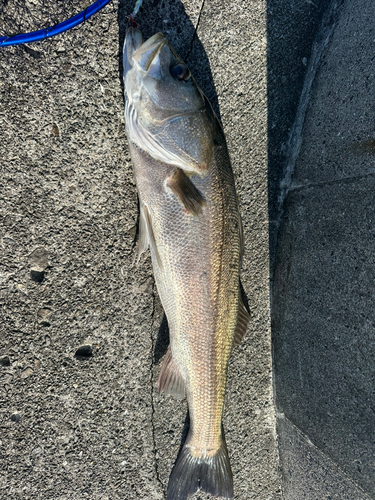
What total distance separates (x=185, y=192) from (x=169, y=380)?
126 centimetres

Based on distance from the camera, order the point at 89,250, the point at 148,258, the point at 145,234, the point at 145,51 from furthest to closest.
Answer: the point at 148,258 → the point at 89,250 → the point at 145,234 → the point at 145,51

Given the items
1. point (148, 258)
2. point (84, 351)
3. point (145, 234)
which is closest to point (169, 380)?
point (84, 351)

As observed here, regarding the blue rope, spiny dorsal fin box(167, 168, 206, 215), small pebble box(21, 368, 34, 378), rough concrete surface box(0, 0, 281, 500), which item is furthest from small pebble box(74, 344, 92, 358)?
the blue rope

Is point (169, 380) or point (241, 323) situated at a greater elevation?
point (241, 323)

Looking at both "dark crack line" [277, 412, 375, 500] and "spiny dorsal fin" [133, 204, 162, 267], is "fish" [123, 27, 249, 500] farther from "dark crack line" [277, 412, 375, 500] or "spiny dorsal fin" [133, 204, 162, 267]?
"dark crack line" [277, 412, 375, 500]

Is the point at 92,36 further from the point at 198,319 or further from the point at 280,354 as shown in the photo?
the point at 280,354

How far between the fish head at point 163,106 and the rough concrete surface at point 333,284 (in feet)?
2.86

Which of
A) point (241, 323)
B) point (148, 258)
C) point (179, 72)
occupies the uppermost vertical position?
point (179, 72)

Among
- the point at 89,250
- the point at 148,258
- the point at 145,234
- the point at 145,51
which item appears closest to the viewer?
the point at 145,51

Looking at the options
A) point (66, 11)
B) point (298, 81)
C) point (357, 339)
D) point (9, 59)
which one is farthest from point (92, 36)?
point (357, 339)

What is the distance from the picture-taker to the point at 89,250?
2.09 m

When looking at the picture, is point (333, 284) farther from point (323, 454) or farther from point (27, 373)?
point (27, 373)

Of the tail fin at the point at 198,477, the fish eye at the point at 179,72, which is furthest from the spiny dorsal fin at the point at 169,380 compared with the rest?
the fish eye at the point at 179,72

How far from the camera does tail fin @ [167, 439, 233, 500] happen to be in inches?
84.1
